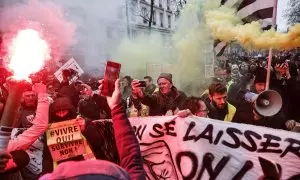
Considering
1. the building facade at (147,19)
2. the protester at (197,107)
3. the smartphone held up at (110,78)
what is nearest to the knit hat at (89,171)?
the smartphone held up at (110,78)

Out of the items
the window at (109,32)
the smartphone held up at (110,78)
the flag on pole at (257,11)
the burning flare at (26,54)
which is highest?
the flag on pole at (257,11)

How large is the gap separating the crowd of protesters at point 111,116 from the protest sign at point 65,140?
0.06m

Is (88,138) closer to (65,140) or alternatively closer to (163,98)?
(65,140)

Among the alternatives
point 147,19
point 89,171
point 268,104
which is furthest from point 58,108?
point 147,19

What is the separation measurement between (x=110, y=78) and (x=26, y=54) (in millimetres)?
767

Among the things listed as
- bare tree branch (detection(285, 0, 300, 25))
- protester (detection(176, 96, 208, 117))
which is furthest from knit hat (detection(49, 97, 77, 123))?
bare tree branch (detection(285, 0, 300, 25))

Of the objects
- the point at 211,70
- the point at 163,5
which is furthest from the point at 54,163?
the point at 163,5

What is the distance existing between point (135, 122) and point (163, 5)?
16975mm

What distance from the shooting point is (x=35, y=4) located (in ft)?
22.0

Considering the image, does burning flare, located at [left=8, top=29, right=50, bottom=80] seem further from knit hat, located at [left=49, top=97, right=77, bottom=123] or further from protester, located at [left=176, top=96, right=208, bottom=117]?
Answer: protester, located at [left=176, top=96, right=208, bottom=117]

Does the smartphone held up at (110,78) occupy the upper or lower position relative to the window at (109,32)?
lower

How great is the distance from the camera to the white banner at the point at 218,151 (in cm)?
346

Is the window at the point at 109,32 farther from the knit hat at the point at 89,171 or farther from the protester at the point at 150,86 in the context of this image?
the knit hat at the point at 89,171

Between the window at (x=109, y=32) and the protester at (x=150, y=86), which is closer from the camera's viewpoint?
the protester at (x=150, y=86)
